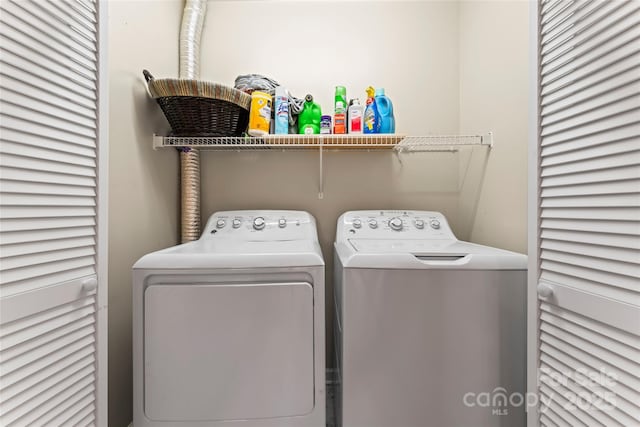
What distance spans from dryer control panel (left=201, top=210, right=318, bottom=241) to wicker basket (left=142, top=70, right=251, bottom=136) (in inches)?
18.4

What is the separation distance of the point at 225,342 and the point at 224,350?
0.09 feet

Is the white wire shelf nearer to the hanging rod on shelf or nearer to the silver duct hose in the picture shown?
Result: the hanging rod on shelf

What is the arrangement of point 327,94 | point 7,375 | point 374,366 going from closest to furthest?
point 7,375 → point 374,366 → point 327,94

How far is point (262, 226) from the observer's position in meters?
1.75

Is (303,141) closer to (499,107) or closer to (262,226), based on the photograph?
(262,226)

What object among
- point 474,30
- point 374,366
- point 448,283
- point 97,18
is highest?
point 474,30

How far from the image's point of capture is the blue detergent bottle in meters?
1.72

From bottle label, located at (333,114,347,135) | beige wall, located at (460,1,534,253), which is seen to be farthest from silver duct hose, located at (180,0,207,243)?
beige wall, located at (460,1,534,253)

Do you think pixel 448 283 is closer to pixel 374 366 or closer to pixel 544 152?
pixel 374 366

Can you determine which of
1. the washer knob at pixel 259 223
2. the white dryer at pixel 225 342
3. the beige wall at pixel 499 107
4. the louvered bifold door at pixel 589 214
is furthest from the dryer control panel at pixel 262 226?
the louvered bifold door at pixel 589 214

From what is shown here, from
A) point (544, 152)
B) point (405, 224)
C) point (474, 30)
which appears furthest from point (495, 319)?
point (474, 30)

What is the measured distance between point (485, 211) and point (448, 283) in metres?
0.77

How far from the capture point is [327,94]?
1997 mm

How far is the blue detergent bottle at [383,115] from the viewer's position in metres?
1.72
